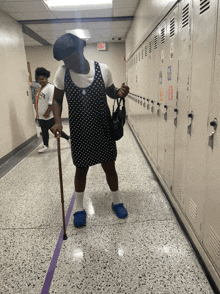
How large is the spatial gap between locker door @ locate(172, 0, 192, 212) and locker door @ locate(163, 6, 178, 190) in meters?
0.10

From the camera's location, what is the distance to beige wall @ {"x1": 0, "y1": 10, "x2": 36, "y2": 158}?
3.88 m

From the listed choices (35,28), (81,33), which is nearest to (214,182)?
(35,28)

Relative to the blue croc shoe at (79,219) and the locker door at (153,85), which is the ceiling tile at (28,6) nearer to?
the locker door at (153,85)

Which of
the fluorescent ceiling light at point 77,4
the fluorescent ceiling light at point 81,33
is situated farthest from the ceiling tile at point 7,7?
the fluorescent ceiling light at point 81,33

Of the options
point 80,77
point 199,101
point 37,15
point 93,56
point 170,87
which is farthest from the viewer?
point 93,56

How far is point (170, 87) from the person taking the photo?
202 cm

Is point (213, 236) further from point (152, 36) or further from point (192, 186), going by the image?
point (152, 36)

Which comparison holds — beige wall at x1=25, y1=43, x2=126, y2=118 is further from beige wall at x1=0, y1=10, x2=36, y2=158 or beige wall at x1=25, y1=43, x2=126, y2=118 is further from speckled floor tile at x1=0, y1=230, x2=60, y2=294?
speckled floor tile at x1=0, y1=230, x2=60, y2=294

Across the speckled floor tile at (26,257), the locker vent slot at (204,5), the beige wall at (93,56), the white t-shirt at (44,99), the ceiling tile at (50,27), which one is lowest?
the speckled floor tile at (26,257)

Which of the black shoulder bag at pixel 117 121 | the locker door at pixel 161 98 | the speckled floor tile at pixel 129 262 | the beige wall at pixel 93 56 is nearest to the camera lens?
the speckled floor tile at pixel 129 262

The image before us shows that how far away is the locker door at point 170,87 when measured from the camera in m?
1.87

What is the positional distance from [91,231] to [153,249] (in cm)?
55

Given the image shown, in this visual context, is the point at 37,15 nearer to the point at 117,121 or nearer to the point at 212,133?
the point at 117,121

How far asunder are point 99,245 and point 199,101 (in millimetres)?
1302
